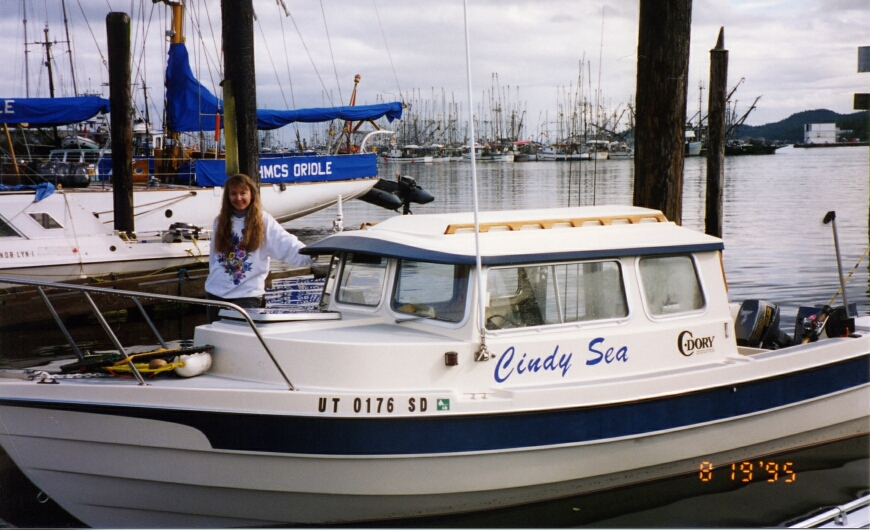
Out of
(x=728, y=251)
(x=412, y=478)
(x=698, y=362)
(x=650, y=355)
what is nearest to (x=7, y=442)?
(x=412, y=478)

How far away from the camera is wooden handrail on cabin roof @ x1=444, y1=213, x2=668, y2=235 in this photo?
22.6 feet

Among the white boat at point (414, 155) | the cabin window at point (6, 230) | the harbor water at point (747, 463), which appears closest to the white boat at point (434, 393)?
the harbor water at point (747, 463)

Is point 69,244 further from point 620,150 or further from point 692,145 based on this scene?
point 620,150

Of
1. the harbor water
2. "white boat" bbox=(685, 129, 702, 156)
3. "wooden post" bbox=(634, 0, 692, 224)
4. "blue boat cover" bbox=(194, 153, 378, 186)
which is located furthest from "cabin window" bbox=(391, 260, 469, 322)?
"white boat" bbox=(685, 129, 702, 156)

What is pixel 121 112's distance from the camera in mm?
16281

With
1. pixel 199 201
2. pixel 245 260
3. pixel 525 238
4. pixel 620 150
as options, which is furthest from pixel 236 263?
pixel 620 150

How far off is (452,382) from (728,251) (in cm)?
1897

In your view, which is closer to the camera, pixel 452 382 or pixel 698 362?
pixel 452 382

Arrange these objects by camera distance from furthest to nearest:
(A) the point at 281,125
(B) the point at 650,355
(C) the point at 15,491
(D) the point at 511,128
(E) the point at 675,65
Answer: (D) the point at 511,128, (A) the point at 281,125, (E) the point at 675,65, (C) the point at 15,491, (B) the point at 650,355

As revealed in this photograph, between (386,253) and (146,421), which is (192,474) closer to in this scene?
(146,421)

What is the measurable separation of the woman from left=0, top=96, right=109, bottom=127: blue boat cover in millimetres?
15886

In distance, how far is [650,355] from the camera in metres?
7.03

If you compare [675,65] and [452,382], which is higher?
[675,65]

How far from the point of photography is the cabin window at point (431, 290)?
6.52 meters
